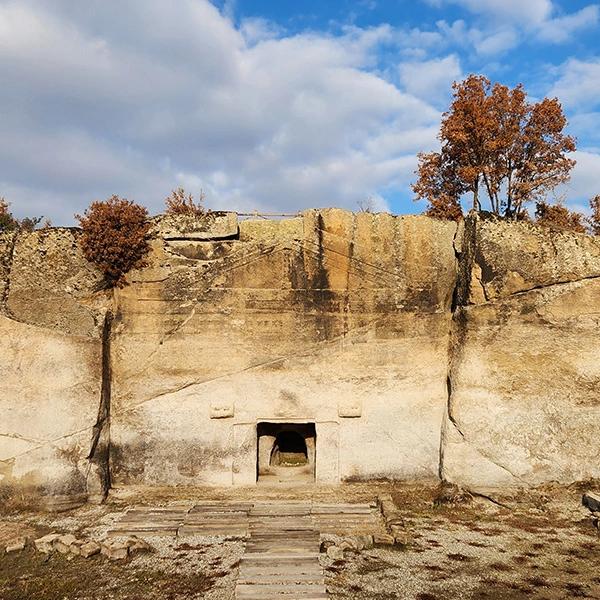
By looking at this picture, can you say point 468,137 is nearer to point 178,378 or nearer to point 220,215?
point 220,215

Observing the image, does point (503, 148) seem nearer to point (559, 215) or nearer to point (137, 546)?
point (559, 215)

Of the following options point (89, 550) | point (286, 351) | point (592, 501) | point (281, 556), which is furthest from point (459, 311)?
point (89, 550)

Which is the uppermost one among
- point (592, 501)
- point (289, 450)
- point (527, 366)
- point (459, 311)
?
point (459, 311)

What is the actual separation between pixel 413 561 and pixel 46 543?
17.7 ft

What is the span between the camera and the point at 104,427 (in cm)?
1074

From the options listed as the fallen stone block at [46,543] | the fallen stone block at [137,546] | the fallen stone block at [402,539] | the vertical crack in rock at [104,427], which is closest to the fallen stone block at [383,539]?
the fallen stone block at [402,539]

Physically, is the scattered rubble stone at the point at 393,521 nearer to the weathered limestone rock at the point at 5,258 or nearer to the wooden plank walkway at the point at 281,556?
the wooden plank walkway at the point at 281,556

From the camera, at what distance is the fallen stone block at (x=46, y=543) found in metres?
8.27

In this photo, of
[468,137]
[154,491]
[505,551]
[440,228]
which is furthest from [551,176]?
[154,491]

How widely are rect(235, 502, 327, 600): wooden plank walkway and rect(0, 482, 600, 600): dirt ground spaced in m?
0.19

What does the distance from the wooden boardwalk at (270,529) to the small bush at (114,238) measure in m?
4.55

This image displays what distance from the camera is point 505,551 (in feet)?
27.4

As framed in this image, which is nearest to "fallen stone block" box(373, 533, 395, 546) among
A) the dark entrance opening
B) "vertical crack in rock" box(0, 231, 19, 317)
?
the dark entrance opening

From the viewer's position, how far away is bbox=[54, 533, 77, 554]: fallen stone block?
27.1 ft
